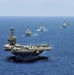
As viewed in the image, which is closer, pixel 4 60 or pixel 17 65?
pixel 17 65

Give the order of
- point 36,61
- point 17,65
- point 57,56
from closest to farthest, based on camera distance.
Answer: point 17,65 < point 36,61 < point 57,56

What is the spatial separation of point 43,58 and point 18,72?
2488 cm

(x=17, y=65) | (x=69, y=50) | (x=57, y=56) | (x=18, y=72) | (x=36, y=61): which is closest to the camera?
(x=18, y=72)

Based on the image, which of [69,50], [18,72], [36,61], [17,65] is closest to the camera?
[18,72]

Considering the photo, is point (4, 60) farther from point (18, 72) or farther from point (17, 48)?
point (18, 72)

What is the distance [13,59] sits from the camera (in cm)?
12800

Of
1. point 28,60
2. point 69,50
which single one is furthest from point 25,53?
point 69,50

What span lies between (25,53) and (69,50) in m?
36.0

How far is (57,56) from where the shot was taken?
137 metres

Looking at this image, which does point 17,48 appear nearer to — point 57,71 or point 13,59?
point 13,59

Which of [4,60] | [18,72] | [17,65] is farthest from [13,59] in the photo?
[18,72]

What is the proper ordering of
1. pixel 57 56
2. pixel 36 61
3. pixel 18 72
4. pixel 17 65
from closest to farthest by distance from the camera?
pixel 18 72 → pixel 17 65 → pixel 36 61 → pixel 57 56

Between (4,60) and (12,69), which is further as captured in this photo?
(4,60)

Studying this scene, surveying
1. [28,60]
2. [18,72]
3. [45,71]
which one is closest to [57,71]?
[45,71]
